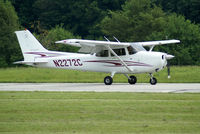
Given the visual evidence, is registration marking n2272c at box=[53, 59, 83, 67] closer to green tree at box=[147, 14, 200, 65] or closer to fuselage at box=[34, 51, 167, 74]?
fuselage at box=[34, 51, 167, 74]

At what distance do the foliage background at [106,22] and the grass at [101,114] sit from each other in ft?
48.2

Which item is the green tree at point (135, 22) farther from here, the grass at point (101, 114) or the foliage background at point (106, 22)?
the grass at point (101, 114)

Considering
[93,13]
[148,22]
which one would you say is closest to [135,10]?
[148,22]

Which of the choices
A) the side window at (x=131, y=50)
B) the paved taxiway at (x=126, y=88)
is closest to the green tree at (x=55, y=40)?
the side window at (x=131, y=50)

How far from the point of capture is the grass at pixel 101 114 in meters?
10.8

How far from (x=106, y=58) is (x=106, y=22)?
128 ft

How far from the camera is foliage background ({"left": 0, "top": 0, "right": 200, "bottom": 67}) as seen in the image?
47406 mm

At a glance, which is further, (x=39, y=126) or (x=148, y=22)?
(x=148, y=22)

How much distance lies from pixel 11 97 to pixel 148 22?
43.0 metres

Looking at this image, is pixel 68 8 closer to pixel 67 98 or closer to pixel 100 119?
pixel 67 98

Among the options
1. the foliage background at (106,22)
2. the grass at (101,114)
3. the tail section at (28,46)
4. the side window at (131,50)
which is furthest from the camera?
the foliage background at (106,22)

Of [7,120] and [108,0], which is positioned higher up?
[108,0]

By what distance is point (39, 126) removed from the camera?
11219 millimetres

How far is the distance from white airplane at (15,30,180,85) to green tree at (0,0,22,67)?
953 inches
